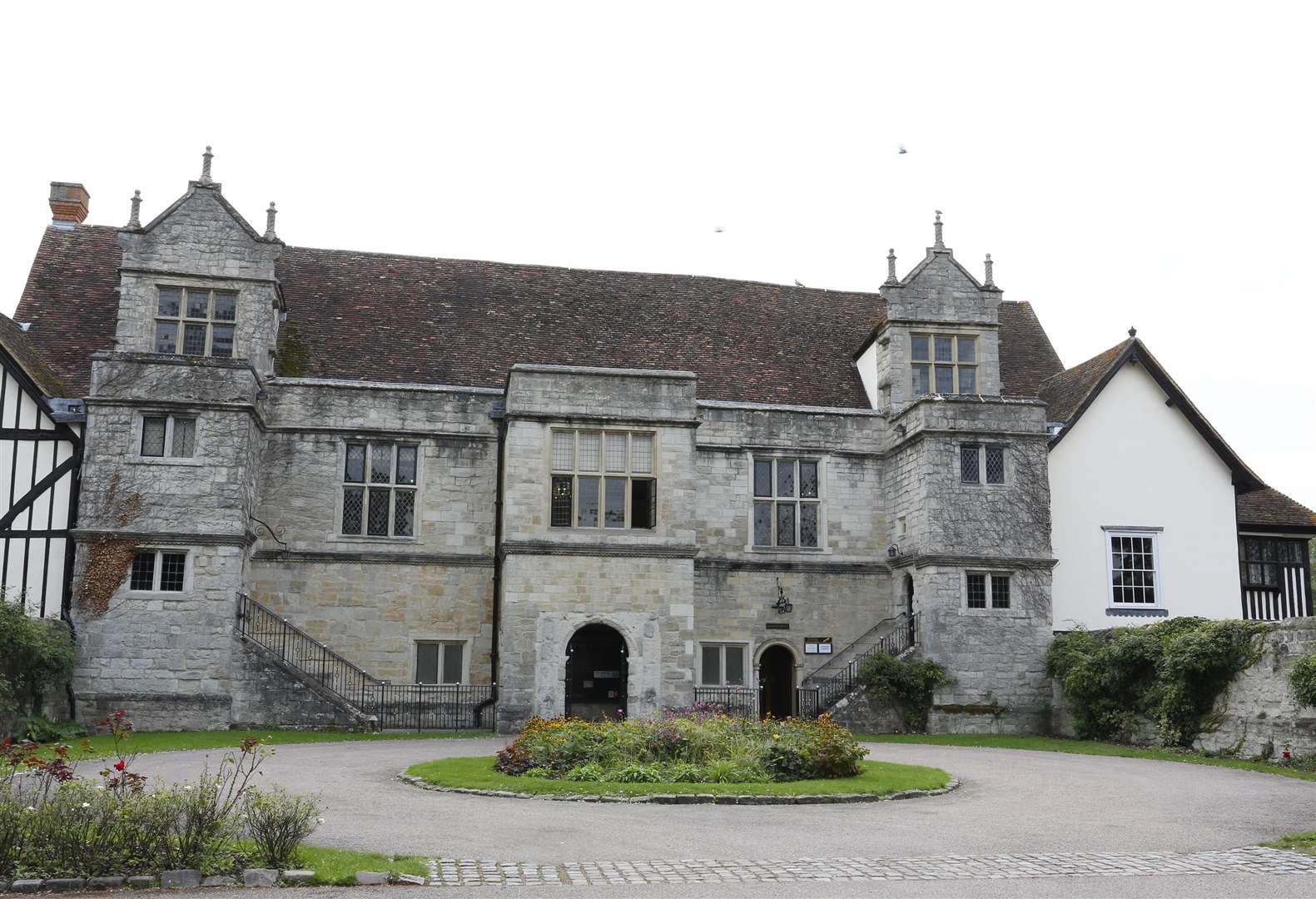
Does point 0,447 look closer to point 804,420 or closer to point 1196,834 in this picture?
point 804,420

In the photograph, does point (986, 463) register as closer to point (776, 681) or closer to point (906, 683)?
point (906, 683)

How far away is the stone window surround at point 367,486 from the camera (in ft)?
83.5

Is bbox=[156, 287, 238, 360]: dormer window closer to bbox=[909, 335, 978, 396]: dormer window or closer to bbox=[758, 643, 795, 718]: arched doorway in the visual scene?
bbox=[758, 643, 795, 718]: arched doorway

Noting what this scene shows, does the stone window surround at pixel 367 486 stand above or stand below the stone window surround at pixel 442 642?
above

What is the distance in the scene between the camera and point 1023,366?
101ft

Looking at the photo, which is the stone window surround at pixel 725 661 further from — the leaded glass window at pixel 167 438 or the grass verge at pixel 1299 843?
the grass verge at pixel 1299 843

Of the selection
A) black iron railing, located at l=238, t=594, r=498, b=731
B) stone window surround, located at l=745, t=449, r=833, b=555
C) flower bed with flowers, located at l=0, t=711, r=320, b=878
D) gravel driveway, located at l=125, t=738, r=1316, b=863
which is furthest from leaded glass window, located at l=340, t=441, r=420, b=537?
flower bed with flowers, located at l=0, t=711, r=320, b=878

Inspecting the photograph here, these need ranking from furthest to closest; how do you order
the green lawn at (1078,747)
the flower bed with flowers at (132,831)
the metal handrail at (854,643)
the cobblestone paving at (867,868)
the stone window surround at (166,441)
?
1. the metal handrail at (854,643)
2. the stone window surround at (166,441)
3. the green lawn at (1078,747)
4. the cobblestone paving at (867,868)
5. the flower bed with flowers at (132,831)

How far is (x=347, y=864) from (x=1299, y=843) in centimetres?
857

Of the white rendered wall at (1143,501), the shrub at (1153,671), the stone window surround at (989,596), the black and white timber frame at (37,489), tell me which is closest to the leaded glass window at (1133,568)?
the white rendered wall at (1143,501)

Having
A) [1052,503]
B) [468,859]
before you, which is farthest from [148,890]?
[1052,503]

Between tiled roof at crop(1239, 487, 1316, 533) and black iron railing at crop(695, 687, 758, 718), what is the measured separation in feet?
42.6

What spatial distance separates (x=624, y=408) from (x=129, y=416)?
9540 mm

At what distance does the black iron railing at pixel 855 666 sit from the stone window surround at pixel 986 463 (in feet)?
10.1
